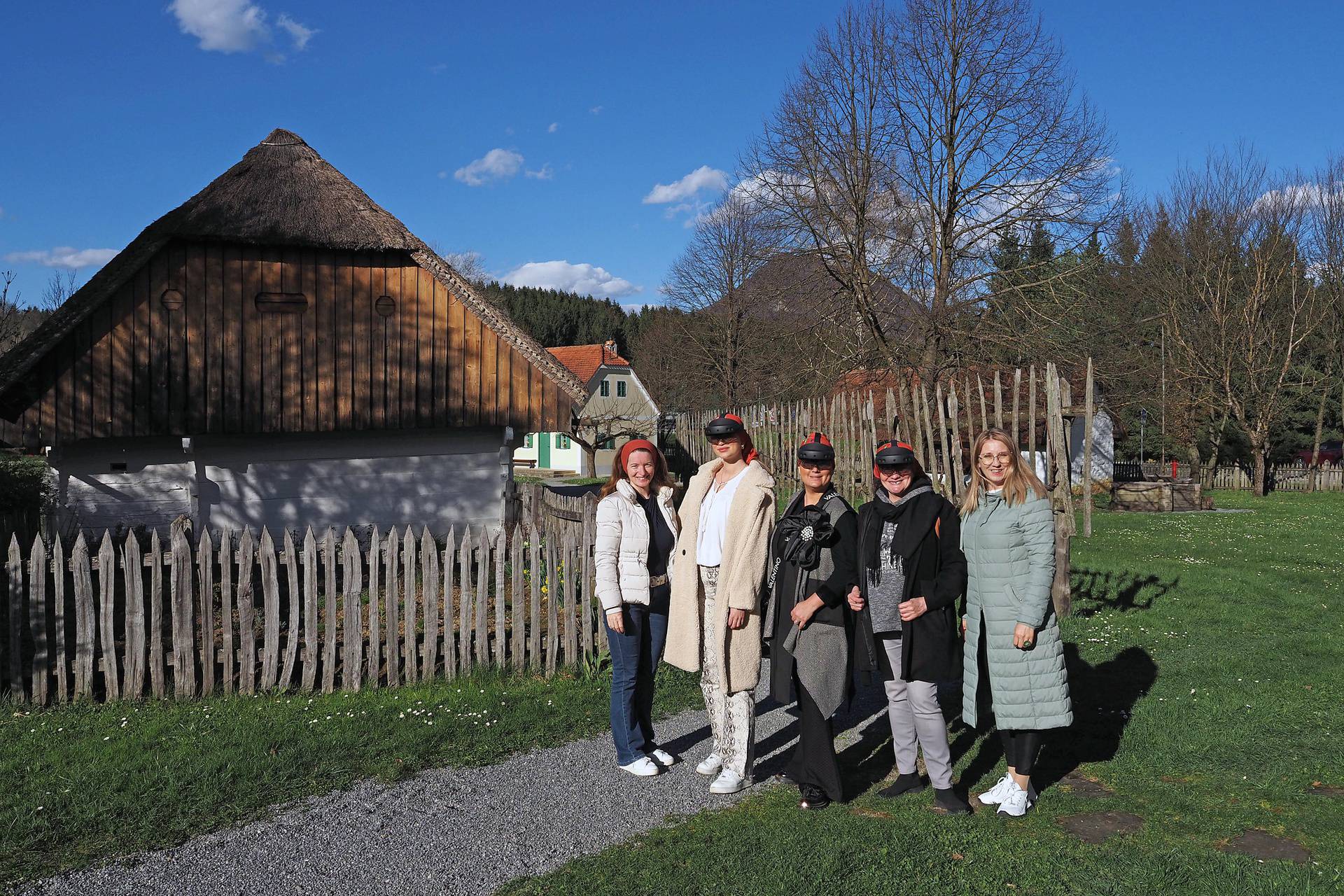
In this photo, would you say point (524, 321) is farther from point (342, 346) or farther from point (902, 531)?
point (902, 531)

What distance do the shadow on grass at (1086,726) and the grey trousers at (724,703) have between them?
47.7 inches

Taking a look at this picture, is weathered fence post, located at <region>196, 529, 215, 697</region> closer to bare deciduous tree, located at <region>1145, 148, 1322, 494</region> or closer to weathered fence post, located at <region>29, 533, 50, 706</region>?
weathered fence post, located at <region>29, 533, 50, 706</region>

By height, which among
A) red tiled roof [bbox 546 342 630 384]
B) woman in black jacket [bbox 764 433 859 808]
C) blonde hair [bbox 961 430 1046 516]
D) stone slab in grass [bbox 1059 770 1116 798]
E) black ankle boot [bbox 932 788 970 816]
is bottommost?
stone slab in grass [bbox 1059 770 1116 798]

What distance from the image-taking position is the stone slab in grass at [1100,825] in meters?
4.24

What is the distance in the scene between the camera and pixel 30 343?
10.2 m

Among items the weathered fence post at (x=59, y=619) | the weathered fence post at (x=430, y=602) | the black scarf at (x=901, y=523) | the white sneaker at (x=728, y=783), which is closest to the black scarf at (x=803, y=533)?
the black scarf at (x=901, y=523)

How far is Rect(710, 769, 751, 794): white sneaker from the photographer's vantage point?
4.81 m

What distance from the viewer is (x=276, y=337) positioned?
1141cm

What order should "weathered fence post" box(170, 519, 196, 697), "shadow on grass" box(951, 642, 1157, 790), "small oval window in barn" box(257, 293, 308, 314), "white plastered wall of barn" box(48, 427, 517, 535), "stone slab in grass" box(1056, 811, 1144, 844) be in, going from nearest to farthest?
"stone slab in grass" box(1056, 811, 1144, 844) → "shadow on grass" box(951, 642, 1157, 790) → "weathered fence post" box(170, 519, 196, 697) → "white plastered wall of barn" box(48, 427, 517, 535) → "small oval window in barn" box(257, 293, 308, 314)

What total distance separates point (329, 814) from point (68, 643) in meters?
3.02

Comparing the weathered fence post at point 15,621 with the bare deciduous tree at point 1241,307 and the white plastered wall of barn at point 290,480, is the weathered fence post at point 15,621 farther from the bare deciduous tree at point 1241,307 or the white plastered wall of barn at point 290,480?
the bare deciduous tree at point 1241,307

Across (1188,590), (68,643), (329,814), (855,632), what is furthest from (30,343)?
(1188,590)

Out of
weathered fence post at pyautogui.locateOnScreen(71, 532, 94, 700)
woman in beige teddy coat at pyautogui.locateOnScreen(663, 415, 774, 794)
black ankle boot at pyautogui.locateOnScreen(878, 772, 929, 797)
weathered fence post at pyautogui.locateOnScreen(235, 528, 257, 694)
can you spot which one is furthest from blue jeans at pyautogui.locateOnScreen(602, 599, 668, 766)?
weathered fence post at pyautogui.locateOnScreen(71, 532, 94, 700)

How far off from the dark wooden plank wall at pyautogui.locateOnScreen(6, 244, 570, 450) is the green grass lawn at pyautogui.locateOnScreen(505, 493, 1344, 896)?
7.82m
